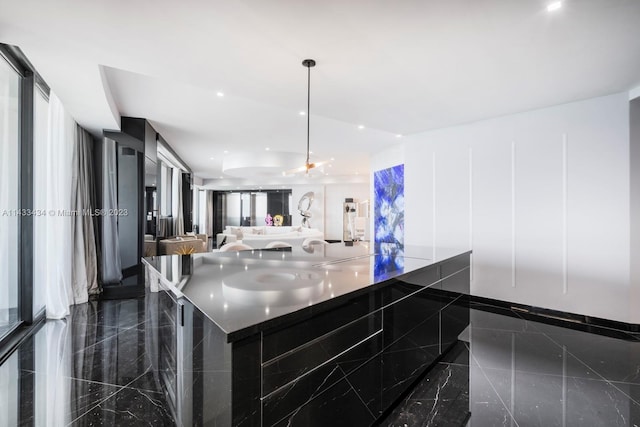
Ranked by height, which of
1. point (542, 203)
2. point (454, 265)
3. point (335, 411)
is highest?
point (542, 203)

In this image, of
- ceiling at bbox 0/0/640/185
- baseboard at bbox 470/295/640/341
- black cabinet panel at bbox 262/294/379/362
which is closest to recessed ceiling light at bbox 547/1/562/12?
ceiling at bbox 0/0/640/185

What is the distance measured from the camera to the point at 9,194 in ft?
8.63

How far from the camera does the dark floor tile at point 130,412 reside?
163 centimetres

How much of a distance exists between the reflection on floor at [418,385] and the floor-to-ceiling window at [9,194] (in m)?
0.38

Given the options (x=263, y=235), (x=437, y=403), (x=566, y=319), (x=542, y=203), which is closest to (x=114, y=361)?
(x=437, y=403)

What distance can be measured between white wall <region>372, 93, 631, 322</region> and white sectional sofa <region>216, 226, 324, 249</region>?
3.14 metres

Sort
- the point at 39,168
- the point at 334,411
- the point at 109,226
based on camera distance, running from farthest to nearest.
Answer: the point at 109,226 < the point at 39,168 < the point at 334,411

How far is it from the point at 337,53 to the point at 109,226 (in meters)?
3.96

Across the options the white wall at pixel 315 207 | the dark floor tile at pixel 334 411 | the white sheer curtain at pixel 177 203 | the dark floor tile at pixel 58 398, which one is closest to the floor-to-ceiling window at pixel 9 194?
the dark floor tile at pixel 58 398

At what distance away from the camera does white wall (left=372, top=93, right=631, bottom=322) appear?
304 centimetres

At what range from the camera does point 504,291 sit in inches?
148

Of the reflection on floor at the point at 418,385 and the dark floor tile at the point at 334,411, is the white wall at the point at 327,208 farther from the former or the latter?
the dark floor tile at the point at 334,411

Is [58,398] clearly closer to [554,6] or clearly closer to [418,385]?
[418,385]

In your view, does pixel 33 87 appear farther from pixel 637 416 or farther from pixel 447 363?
pixel 637 416
